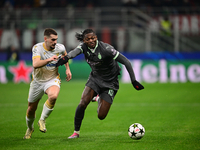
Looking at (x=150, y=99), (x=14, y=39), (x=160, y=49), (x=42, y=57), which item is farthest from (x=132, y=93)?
(x=14, y=39)

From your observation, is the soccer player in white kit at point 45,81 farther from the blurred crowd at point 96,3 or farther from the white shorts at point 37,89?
the blurred crowd at point 96,3

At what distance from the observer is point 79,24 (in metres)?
22.2

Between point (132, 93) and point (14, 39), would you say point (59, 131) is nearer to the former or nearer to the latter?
point (132, 93)

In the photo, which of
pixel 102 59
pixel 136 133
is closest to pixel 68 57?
pixel 102 59

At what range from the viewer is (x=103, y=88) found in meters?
6.98

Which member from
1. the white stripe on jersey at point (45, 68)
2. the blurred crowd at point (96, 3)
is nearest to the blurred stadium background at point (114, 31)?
the blurred crowd at point (96, 3)

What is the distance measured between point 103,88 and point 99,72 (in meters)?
0.37

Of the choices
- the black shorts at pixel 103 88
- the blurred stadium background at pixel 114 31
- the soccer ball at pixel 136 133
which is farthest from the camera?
the blurred stadium background at pixel 114 31

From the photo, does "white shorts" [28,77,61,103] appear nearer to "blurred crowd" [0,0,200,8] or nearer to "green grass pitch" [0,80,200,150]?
"green grass pitch" [0,80,200,150]

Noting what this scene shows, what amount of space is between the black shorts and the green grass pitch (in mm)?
865

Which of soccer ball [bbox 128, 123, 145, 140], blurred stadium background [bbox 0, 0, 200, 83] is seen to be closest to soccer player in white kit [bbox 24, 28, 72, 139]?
soccer ball [bbox 128, 123, 145, 140]

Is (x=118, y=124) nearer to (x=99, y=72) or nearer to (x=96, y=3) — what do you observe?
(x=99, y=72)

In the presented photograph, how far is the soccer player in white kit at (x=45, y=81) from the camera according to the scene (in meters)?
6.72

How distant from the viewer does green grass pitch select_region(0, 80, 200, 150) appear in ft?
20.2
